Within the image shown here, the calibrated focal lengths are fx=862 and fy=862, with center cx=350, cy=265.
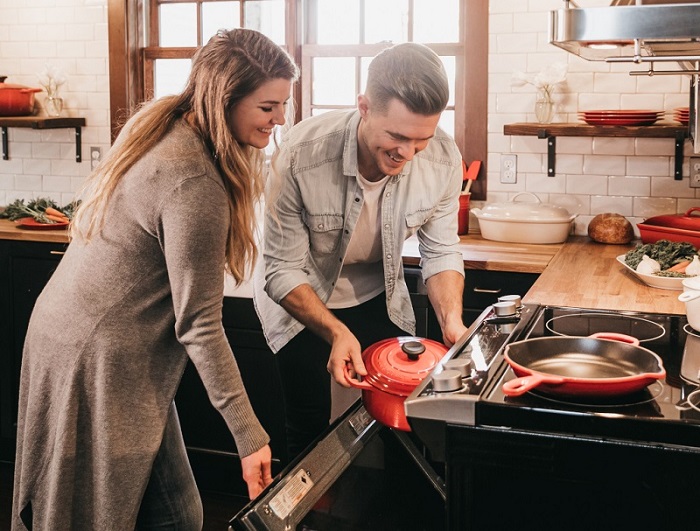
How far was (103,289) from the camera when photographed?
184 centimetres

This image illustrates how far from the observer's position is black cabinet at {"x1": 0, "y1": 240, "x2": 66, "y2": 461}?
398 centimetres

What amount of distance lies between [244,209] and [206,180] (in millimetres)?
166

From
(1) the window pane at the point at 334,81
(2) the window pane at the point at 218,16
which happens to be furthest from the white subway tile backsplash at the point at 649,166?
(2) the window pane at the point at 218,16

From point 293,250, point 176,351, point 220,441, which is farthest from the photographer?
point 220,441

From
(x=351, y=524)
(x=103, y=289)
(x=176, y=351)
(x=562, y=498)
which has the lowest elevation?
(x=351, y=524)

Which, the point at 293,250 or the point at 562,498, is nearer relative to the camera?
the point at 562,498

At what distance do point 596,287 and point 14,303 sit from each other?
8.79 ft

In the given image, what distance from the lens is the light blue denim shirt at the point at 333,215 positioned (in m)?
2.46

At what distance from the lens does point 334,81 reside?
4.38 meters

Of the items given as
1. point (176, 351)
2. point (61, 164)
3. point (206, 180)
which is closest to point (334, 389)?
point (176, 351)

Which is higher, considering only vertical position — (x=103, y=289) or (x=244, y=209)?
(x=244, y=209)

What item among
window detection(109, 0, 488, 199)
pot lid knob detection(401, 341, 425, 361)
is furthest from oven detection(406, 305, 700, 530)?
window detection(109, 0, 488, 199)

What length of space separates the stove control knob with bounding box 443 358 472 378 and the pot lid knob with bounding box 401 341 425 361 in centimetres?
27

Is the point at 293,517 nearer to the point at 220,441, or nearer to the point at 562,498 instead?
the point at 562,498
